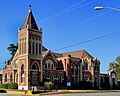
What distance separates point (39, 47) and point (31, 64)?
5171 mm

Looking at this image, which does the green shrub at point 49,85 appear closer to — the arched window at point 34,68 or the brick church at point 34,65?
the brick church at point 34,65

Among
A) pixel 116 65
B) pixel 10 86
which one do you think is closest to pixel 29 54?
pixel 10 86

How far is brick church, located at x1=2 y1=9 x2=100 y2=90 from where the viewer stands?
67875 millimetres

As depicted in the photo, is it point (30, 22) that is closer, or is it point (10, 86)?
point (10, 86)

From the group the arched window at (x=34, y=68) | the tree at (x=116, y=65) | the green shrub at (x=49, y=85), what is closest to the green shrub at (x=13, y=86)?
the arched window at (x=34, y=68)

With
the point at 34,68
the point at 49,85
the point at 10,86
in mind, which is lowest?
the point at 10,86

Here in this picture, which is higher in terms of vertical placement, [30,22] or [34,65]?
[30,22]

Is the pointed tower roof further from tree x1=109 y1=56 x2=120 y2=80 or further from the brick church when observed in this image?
tree x1=109 y1=56 x2=120 y2=80

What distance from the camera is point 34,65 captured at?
227ft

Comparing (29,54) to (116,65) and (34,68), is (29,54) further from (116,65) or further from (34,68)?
(116,65)

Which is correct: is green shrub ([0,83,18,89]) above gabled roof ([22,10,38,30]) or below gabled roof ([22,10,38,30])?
below

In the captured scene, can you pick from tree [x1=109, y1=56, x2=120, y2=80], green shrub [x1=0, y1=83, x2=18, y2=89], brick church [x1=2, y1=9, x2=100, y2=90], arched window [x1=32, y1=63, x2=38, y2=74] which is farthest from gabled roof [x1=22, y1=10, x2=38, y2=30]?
tree [x1=109, y1=56, x2=120, y2=80]

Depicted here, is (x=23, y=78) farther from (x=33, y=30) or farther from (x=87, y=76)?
(x=87, y=76)

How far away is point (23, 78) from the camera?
68.2 meters
